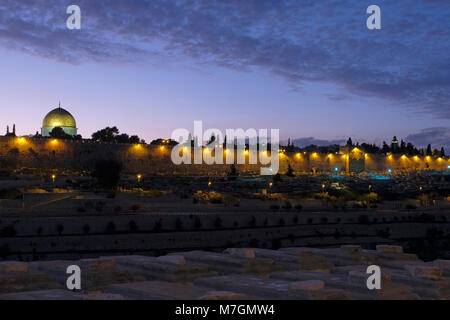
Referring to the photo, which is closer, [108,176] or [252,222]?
[252,222]

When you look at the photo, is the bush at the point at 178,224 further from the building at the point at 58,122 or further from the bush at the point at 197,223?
the building at the point at 58,122

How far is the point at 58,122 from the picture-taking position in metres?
58.6

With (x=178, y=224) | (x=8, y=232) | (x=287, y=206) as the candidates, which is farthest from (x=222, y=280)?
(x=287, y=206)

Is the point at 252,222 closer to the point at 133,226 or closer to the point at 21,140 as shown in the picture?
the point at 133,226

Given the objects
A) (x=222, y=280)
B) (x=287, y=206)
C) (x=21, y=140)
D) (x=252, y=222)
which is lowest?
(x=252, y=222)

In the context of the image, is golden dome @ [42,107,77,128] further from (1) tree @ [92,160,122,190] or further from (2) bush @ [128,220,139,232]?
(2) bush @ [128,220,139,232]

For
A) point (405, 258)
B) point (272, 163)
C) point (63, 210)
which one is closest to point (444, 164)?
point (272, 163)

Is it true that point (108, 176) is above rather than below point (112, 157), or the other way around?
below

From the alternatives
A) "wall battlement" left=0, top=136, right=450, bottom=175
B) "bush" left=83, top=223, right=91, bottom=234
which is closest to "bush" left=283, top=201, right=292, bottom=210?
"bush" left=83, top=223, right=91, bottom=234

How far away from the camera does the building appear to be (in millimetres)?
58375

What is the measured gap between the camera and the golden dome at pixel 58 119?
5856 centimetres

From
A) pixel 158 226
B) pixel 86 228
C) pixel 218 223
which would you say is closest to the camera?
pixel 86 228

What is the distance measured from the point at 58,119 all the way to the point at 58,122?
0.35 m
